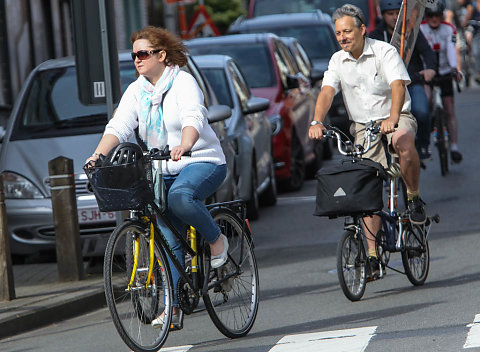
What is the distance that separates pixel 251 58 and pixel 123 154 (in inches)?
370

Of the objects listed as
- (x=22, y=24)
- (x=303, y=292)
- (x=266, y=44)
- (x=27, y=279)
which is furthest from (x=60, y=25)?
(x=303, y=292)

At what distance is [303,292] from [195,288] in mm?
2059

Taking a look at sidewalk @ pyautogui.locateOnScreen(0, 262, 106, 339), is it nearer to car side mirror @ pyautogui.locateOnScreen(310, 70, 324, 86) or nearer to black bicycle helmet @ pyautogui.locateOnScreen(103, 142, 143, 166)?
black bicycle helmet @ pyautogui.locateOnScreen(103, 142, 143, 166)

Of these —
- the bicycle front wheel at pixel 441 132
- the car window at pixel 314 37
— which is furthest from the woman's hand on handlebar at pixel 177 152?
the car window at pixel 314 37

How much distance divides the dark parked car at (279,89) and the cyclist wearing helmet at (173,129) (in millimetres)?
7555

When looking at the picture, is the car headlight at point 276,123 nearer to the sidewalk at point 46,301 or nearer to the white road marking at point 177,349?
the sidewalk at point 46,301

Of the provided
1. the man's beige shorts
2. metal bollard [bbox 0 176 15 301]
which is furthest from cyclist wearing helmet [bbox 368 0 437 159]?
metal bollard [bbox 0 176 15 301]

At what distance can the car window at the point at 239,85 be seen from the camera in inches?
520

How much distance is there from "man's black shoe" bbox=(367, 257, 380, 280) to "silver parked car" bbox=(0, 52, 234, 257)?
2494mm

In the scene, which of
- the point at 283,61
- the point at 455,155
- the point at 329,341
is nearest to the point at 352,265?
the point at 329,341

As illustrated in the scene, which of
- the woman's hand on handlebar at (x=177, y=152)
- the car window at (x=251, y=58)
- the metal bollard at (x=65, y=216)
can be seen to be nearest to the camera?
the woman's hand on handlebar at (x=177, y=152)

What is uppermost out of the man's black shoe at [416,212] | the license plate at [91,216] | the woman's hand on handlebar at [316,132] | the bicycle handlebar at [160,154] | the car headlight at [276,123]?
the bicycle handlebar at [160,154]

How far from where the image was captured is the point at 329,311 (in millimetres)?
8070

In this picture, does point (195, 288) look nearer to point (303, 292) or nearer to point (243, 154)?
point (303, 292)
